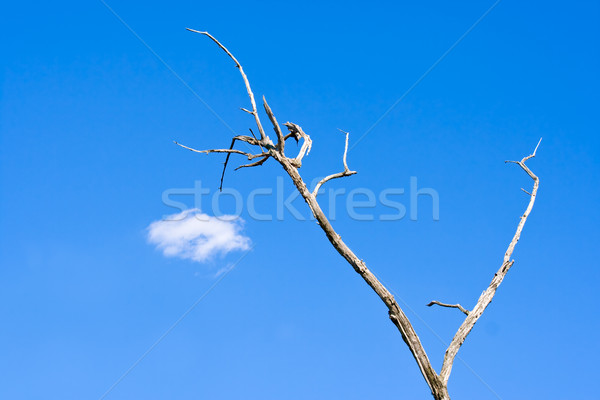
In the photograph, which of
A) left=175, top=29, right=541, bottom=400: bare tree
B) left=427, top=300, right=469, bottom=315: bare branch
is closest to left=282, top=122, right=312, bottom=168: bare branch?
left=175, top=29, right=541, bottom=400: bare tree

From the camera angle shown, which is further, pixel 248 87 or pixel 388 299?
pixel 248 87

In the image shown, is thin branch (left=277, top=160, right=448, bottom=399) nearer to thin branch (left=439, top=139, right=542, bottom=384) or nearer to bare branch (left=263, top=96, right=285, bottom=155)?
thin branch (left=439, top=139, right=542, bottom=384)

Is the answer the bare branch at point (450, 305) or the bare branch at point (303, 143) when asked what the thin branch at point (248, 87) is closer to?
the bare branch at point (303, 143)

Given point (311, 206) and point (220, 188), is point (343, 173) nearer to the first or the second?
point (311, 206)

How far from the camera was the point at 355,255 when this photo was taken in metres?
6.21

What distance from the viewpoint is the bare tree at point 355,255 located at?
19.5 ft

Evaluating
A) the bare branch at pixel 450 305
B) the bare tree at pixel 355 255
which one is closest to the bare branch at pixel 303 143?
the bare tree at pixel 355 255

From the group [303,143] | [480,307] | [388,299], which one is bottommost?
[480,307]

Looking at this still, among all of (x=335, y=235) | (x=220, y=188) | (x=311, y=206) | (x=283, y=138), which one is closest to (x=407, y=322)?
(x=335, y=235)

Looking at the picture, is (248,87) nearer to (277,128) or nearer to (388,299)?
(277,128)

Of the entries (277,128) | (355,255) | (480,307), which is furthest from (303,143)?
(480,307)

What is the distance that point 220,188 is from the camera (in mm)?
7586

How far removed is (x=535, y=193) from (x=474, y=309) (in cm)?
204

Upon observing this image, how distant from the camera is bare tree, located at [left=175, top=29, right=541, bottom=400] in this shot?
595 centimetres
